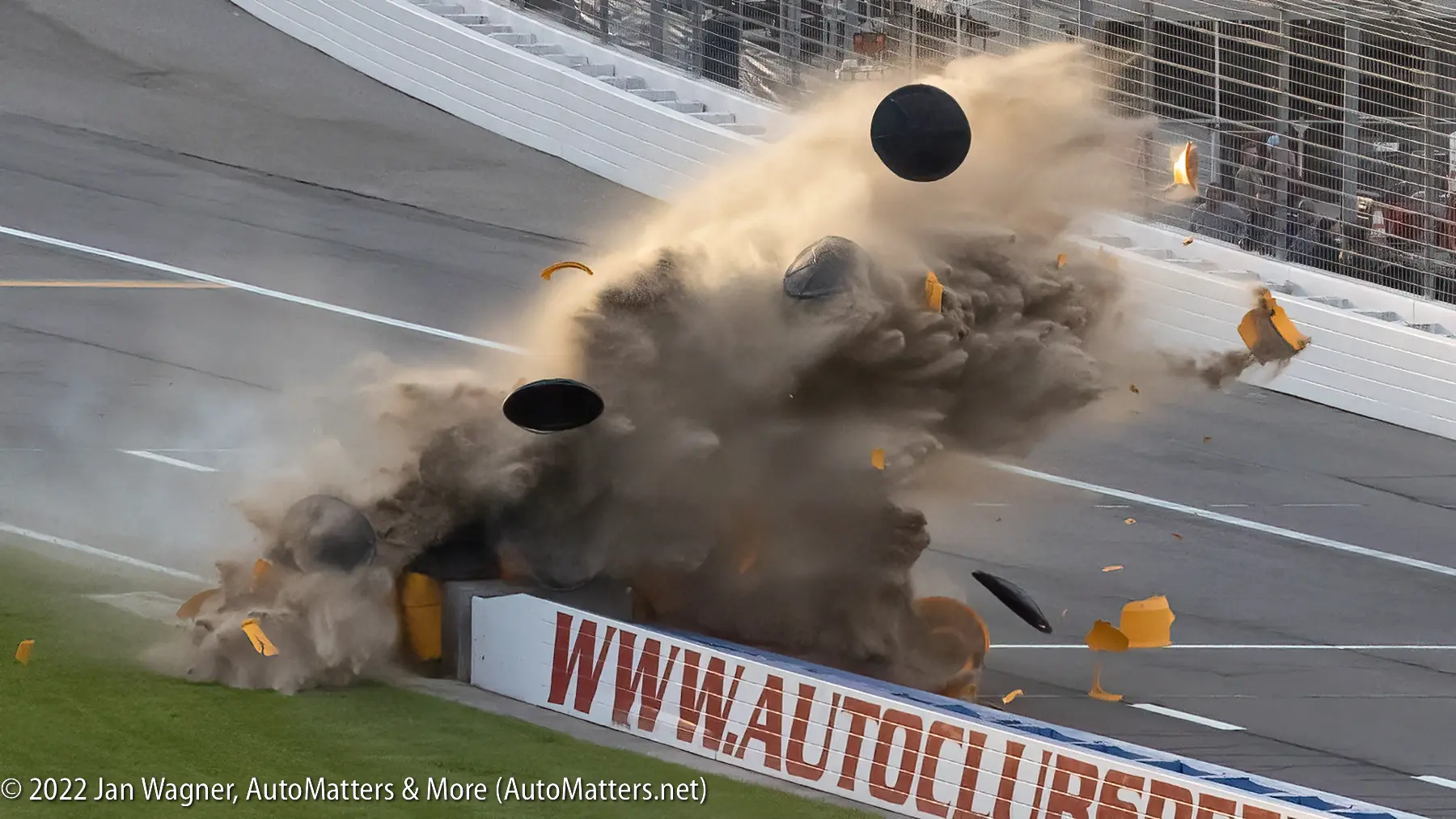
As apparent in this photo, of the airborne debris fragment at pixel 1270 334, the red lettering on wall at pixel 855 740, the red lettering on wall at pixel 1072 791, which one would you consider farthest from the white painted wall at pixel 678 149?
the red lettering on wall at pixel 1072 791

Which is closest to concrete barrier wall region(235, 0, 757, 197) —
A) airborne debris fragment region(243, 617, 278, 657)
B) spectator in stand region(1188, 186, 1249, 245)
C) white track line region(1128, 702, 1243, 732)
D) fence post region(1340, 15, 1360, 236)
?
spectator in stand region(1188, 186, 1249, 245)

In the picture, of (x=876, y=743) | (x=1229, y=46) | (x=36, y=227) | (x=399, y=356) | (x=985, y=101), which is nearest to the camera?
(x=876, y=743)

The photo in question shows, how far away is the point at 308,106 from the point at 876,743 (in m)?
19.4

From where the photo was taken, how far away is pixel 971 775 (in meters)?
9.79

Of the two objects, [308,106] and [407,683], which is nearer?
[407,683]

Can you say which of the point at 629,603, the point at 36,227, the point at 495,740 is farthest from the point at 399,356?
the point at 495,740

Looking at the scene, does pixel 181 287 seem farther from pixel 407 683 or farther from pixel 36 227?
pixel 407 683

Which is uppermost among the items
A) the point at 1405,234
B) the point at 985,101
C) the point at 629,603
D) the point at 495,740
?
the point at 1405,234

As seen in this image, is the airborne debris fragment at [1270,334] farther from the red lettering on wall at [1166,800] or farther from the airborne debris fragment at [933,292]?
the red lettering on wall at [1166,800]

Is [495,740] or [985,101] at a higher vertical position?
[985,101]

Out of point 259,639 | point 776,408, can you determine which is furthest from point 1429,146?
point 259,639

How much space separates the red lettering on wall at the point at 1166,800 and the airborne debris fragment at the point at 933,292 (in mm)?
4004

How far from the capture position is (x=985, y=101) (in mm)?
13320

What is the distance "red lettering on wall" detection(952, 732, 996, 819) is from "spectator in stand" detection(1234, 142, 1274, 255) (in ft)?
45.2
